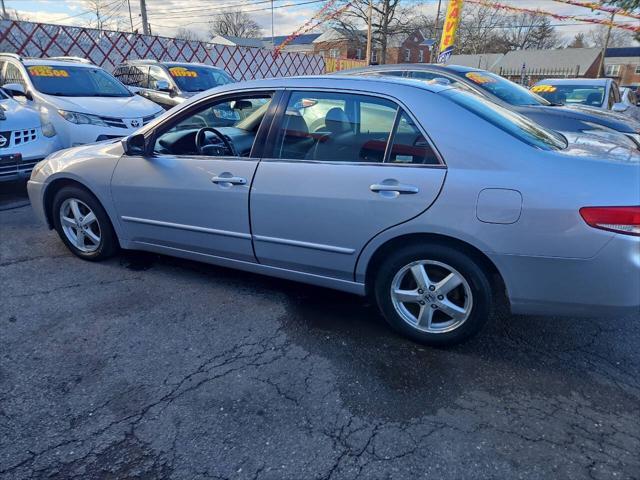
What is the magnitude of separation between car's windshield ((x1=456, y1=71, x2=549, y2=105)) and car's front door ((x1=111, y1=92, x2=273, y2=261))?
4.31 m

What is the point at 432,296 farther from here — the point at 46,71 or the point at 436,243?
the point at 46,71

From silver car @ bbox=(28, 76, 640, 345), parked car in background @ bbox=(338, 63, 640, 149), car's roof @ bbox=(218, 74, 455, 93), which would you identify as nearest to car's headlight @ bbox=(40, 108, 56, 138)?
silver car @ bbox=(28, 76, 640, 345)

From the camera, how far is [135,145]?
132 inches

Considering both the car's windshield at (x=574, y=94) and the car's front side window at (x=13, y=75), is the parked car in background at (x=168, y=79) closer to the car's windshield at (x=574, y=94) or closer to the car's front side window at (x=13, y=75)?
the car's front side window at (x=13, y=75)

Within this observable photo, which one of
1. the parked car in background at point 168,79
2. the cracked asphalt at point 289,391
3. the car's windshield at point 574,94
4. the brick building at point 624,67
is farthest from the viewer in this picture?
the brick building at point 624,67

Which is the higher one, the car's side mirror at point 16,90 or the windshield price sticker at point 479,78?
the windshield price sticker at point 479,78

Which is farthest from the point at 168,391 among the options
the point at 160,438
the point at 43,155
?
the point at 43,155

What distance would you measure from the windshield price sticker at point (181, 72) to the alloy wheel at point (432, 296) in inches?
377

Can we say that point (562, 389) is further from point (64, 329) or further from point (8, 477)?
point (64, 329)

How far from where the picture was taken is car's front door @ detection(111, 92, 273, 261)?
3082 millimetres

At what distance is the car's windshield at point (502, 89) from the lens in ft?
21.2

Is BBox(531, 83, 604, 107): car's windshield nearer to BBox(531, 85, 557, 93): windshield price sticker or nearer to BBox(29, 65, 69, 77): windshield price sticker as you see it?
BBox(531, 85, 557, 93): windshield price sticker

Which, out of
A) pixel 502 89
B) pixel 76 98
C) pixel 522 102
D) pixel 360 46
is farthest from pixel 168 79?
pixel 360 46

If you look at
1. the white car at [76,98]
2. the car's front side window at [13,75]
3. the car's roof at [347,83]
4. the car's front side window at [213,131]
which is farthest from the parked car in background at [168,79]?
the car's roof at [347,83]
